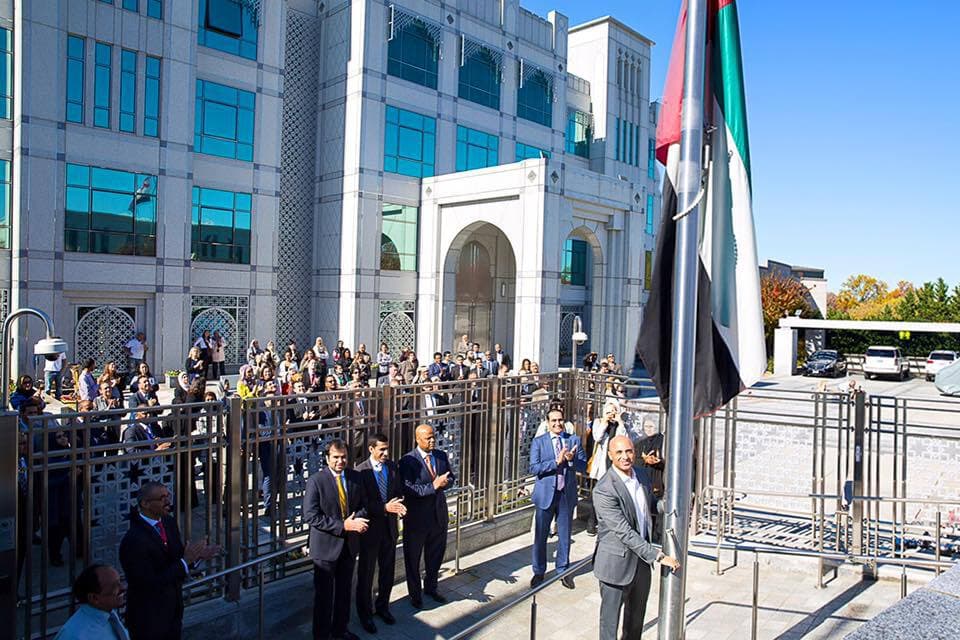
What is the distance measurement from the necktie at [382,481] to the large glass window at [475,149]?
75.8 ft

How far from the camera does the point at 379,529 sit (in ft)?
20.8

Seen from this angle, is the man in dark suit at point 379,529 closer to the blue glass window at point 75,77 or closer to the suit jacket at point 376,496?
the suit jacket at point 376,496

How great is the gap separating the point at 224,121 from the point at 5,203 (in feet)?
22.7

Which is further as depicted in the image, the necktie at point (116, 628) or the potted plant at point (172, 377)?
the potted plant at point (172, 377)

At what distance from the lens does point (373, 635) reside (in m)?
6.18

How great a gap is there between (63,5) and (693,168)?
67.4 feet

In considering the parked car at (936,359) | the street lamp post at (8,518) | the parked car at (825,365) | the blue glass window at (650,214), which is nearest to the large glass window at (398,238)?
the blue glass window at (650,214)

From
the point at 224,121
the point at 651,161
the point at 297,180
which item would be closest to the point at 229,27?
the point at 224,121

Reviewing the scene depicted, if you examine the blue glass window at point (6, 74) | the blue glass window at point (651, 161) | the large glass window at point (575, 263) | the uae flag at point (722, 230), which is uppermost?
the blue glass window at point (651, 161)

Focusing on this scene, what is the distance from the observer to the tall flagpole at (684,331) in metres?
4.21

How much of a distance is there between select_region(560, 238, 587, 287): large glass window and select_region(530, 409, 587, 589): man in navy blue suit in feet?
86.9

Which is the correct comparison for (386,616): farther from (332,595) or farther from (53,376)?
(53,376)

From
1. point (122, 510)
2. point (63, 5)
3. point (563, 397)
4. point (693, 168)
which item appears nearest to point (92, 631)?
point (122, 510)

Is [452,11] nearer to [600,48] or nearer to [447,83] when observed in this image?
[447,83]
